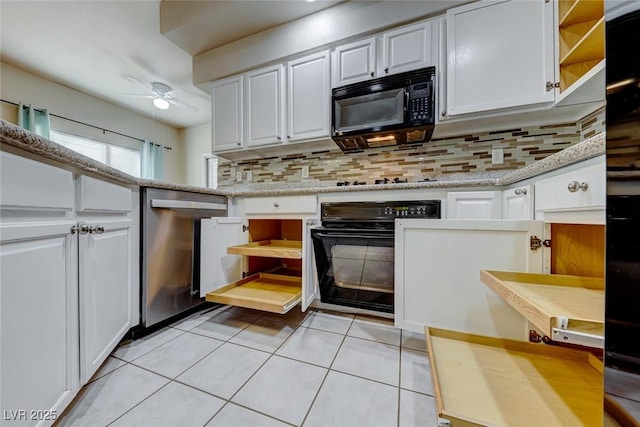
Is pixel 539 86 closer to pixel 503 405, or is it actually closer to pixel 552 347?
pixel 552 347

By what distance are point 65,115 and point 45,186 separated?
12.1 ft

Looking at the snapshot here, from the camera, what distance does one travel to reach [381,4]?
169 cm

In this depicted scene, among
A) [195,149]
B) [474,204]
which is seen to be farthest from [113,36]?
[474,204]

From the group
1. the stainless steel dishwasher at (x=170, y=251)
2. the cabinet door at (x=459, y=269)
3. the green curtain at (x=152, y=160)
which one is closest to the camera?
the cabinet door at (x=459, y=269)

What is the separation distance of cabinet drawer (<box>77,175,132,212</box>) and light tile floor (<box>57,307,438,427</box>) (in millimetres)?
709

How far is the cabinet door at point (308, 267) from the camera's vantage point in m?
1.34

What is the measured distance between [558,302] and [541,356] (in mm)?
419

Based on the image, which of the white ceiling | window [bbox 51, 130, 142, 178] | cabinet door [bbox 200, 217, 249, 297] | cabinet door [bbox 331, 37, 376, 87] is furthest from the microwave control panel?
window [bbox 51, 130, 142, 178]

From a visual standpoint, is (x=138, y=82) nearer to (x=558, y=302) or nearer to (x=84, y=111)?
(x=84, y=111)

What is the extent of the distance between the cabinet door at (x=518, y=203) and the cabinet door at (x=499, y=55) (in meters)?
0.64

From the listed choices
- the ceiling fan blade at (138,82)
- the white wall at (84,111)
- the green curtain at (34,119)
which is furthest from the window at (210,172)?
the green curtain at (34,119)

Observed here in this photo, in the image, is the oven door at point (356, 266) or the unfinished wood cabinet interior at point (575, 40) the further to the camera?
the oven door at point (356, 266)

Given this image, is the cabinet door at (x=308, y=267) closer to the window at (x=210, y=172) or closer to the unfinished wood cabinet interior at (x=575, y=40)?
the unfinished wood cabinet interior at (x=575, y=40)

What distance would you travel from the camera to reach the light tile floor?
0.78 meters
